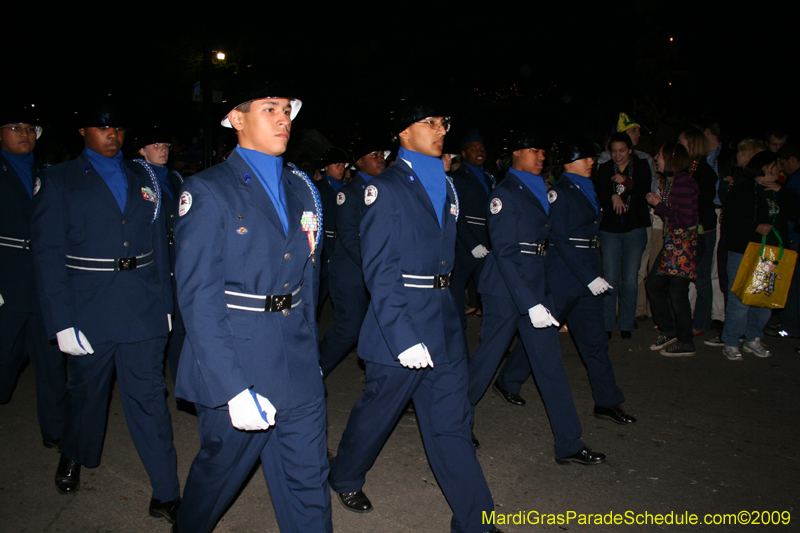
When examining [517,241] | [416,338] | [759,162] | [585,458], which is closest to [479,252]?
[517,241]

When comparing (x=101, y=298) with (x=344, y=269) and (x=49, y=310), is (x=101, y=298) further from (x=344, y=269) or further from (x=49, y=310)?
(x=344, y=269)

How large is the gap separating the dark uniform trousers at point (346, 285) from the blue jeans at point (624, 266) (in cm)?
318

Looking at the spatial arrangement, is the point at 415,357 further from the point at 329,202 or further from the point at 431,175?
the point at 329,202

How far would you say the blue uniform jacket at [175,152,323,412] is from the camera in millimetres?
2291

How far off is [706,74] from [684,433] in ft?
40.8

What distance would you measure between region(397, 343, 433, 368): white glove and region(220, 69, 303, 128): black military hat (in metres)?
1.27

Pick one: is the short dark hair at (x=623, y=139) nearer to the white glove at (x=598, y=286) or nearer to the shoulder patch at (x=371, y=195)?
the white glove at (x=598, y=286)

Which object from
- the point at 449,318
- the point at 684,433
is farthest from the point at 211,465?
the point at 684,433

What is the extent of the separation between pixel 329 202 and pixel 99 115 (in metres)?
3.56

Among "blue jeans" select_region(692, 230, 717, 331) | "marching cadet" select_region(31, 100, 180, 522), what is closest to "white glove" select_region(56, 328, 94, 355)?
"marching cadet" select_region(31, 100, 180, 522)

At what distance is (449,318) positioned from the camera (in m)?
3.23

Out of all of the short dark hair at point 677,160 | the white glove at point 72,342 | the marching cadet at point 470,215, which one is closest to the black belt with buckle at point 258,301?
the white glove at point 72,342

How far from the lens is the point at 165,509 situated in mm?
3332

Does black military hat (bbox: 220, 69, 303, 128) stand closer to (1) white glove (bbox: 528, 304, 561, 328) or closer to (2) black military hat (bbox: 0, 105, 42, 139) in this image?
(1) white glove (bbox: 528, 304, 561, 328)
